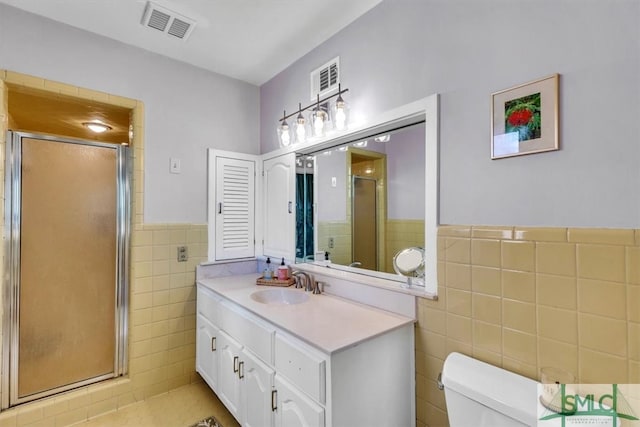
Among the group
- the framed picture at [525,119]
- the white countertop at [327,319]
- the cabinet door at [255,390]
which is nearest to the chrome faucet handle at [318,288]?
the white countertop at [327,319]

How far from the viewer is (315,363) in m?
1.14

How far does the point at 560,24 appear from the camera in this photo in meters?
1.02

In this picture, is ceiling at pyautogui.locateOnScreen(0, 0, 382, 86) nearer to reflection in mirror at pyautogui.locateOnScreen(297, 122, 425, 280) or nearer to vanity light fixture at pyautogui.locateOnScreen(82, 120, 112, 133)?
reflection in mirror at pyautogui.locateOnScreen(297, 122, 425, 280)

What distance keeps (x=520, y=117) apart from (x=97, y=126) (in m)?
3.52

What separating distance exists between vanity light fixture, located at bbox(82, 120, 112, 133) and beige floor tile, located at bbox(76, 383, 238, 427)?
8.16ft

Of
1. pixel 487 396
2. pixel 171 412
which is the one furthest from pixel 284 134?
pixel 171 412

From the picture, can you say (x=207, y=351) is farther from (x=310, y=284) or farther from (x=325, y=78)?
(x=325, y=78)

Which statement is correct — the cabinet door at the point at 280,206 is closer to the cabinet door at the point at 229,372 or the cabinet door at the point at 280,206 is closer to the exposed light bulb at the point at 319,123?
the exposed light bulb at the point at 319,123

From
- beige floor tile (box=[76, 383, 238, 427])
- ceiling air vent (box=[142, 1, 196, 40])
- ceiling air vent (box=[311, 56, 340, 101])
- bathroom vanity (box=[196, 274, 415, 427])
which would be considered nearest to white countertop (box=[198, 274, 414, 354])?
bathroom vanity (box=[196, 274, 415, 427])

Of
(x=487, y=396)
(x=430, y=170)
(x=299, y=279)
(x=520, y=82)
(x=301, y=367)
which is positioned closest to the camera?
(x=487, y=396)

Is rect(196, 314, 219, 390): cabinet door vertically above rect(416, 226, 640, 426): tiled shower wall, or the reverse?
rect(416, 226, 640, 426): tiled shower wall

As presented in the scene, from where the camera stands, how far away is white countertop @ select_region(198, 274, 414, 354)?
1.18 m

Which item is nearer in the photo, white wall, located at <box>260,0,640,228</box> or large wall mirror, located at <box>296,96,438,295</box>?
white wall, located at <box>260,0,640,228</box>

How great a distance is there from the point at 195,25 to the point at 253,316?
69.0 inches
